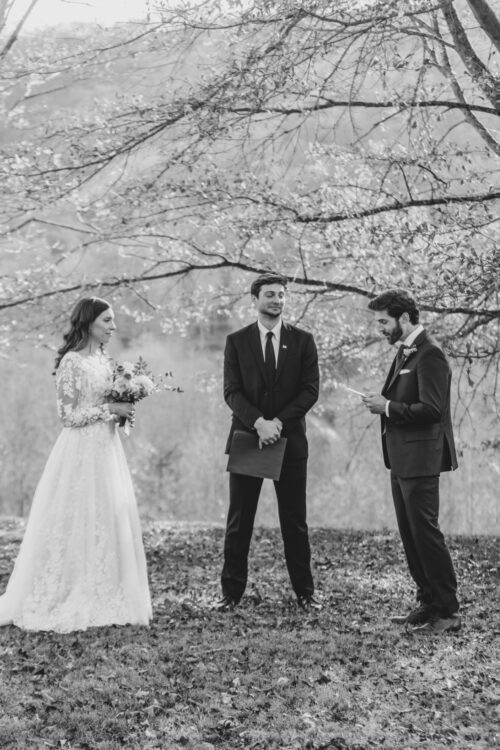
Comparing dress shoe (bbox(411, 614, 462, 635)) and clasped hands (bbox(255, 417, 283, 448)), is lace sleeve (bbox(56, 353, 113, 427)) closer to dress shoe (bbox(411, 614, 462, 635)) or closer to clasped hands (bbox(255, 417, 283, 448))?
clasped hands (bbox(255, 417, 283, 448))

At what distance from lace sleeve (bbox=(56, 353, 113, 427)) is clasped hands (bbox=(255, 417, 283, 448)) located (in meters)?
1.16

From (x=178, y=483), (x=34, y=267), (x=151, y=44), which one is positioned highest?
(x=151, y=44)

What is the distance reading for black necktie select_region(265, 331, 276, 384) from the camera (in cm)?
652

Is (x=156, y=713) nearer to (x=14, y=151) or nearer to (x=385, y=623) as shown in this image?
(x=385, y=623)

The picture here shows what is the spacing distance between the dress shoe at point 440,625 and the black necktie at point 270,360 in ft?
7.13

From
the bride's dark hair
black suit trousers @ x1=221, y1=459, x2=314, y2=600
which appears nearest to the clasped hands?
black suit trousers @ x1=221, y1=459, x2=314, y2=600

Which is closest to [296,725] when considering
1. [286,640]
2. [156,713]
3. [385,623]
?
[156,713]

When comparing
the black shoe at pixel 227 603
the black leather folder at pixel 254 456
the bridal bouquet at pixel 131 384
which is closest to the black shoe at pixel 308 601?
the black shoe at pixel 227 603

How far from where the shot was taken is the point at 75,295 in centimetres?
1118

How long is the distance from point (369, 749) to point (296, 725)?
452mm

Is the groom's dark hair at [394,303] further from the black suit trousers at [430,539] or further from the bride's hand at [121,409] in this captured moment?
the bride's hand at [121,409]

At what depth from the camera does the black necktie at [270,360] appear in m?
6.52

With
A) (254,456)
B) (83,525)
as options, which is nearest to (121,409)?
(83,525)

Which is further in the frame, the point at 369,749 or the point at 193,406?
the point at 193,406
